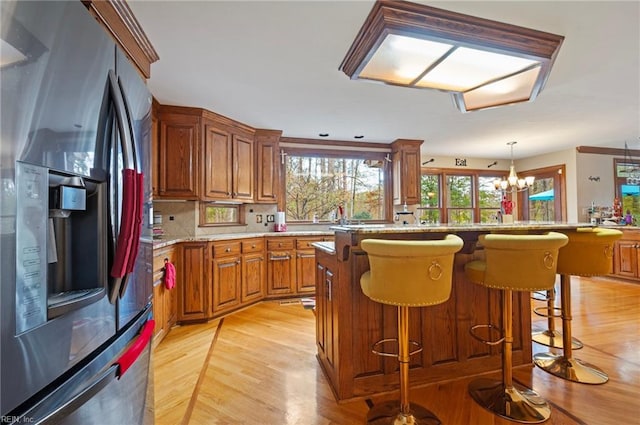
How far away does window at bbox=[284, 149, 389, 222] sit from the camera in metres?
4.86

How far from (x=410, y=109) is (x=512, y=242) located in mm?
2351

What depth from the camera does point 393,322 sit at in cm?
196

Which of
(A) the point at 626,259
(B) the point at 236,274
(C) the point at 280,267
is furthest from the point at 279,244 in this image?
(A) the point at 626,259

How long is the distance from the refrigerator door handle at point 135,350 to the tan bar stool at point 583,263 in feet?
8.69

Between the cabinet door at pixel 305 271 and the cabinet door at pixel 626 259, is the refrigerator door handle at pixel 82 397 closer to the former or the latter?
the cabinet door at pixel 305 271

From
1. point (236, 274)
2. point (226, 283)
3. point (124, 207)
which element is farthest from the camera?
point (236, 274)

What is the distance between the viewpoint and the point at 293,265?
13.4 ft

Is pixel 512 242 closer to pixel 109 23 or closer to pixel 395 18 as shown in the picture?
pixel 395 18

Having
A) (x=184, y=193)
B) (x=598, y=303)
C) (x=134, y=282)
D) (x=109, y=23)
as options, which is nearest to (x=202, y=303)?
(x=184, y=193)

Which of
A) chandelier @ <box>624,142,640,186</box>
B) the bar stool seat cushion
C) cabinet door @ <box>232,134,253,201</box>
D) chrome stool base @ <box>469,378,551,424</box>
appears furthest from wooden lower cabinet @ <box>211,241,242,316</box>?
chandelier @ <box>624,142,640,186</box>

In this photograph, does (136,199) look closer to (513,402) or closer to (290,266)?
(513,402)

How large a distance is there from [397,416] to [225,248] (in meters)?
2.48

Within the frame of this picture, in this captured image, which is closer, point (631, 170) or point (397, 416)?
point (397, 416)

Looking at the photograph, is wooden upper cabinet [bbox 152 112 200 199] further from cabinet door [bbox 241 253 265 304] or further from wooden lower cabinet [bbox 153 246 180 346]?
cabinet door [bbox 241 253 265 304]
